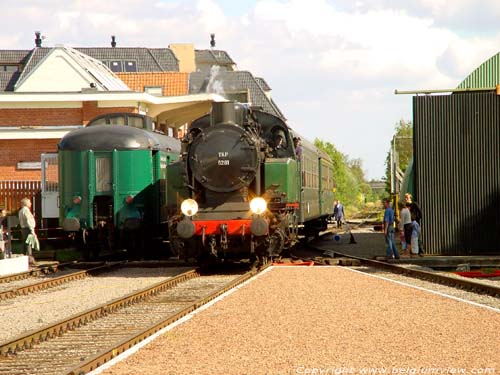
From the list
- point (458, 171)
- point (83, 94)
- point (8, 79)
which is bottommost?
point (458, 171)

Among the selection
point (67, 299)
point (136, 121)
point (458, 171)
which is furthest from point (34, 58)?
point (67, 299)

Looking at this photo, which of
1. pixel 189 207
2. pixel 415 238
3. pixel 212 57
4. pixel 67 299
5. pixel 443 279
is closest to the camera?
pixel 67 299

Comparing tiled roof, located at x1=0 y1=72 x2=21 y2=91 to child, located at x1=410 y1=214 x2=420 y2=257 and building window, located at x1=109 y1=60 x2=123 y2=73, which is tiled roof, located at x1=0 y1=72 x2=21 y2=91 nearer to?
building window, located at x1=109 y1=60 x2=123 y2=73

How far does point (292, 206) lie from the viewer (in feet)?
59.0

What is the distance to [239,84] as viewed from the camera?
73.1 metres

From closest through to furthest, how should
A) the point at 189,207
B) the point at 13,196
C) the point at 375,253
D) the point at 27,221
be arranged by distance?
the point at 189,207 → the point at 27,221 → the point at 375,253 → the point at 13,196

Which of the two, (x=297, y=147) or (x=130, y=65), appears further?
(x=130, y=65)

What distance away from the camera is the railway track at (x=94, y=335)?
810 cm

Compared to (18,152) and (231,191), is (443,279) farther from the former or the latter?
(18,152)

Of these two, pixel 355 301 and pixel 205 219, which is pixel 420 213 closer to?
pixel 205 219

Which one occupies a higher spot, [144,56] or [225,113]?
[144,56]

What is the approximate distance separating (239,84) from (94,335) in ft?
210

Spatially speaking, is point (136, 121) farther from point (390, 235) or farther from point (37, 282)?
point (37, 282)

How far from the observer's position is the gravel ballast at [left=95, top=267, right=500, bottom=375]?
754cm
